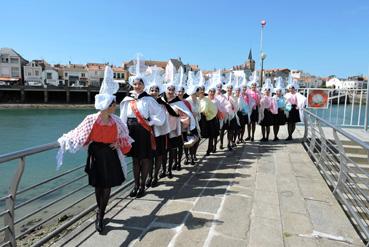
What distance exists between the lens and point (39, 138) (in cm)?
2631

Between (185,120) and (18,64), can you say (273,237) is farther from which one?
(18,64)

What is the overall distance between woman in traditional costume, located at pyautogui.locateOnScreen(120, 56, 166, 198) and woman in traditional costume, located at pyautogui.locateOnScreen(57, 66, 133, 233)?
0.92m

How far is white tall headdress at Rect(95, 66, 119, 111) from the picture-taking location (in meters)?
3.60

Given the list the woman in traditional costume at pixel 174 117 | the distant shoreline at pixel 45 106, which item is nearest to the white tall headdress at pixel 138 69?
the woman in traditional costume at pixel 174 117

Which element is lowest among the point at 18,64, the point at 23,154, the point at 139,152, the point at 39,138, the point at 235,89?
the point at 39,138

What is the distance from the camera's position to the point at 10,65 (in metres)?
84.8

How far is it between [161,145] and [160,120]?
65 cm

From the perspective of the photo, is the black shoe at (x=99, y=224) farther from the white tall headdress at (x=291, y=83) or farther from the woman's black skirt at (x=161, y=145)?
the white tall headdress at (x=291, y=83)

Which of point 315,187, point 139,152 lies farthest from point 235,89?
point 139,152

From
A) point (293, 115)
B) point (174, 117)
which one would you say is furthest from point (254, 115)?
point (174, 117)

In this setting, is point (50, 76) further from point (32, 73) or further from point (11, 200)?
point (11, 200)

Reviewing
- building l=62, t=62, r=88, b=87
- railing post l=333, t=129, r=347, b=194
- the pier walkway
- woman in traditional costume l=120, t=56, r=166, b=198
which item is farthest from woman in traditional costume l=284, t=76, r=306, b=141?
building l=62, t=62, r=88, b=87

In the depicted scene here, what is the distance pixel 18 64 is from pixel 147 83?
91599 millimetres

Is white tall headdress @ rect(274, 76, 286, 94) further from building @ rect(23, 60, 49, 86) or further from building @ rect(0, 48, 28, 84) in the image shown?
building @ rect(23, 60, 49, 86)
